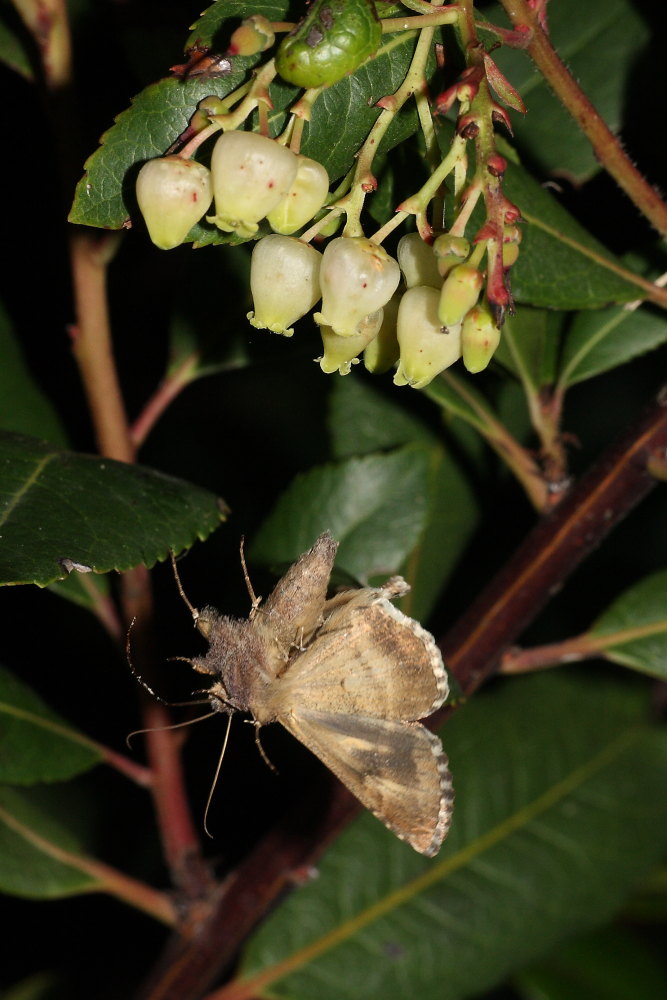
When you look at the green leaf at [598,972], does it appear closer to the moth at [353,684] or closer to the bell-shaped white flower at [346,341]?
the moth at [353,684]

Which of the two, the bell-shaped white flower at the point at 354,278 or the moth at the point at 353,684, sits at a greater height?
the bell-shaped white flower at the point at 354,278

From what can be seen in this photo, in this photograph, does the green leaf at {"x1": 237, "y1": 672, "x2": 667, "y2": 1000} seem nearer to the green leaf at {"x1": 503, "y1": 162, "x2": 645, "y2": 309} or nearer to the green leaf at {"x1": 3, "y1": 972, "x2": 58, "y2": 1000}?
the green leaf at {"x1": 3, "y1": 972, "x2": 58, "y2": 1000}

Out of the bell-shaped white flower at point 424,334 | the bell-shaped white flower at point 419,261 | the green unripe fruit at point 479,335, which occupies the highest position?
the bell-shaped white flower at point 419,261

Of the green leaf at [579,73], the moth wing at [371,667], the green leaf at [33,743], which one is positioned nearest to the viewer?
the moth wing at [371,667]

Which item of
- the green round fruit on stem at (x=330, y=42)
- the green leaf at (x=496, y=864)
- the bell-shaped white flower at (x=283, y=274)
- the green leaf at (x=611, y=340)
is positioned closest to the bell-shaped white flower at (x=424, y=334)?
the bell-shaped white flower at (x=283, y=274)

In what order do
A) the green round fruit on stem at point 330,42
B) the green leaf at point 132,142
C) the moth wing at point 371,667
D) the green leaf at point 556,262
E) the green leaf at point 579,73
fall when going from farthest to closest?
the green leaf at point 579,73, the green leaf at point 556,262, the moth wing at point 371,667, the green leaf at point 132,142, the green round fruit on stem at point 330,42

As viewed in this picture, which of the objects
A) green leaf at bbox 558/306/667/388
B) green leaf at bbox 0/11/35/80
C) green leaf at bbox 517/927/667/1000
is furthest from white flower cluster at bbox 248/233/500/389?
green leaf at bbox 517/927/667/1000

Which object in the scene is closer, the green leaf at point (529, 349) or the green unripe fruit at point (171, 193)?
the green unripe fruit at point (171, 193)
